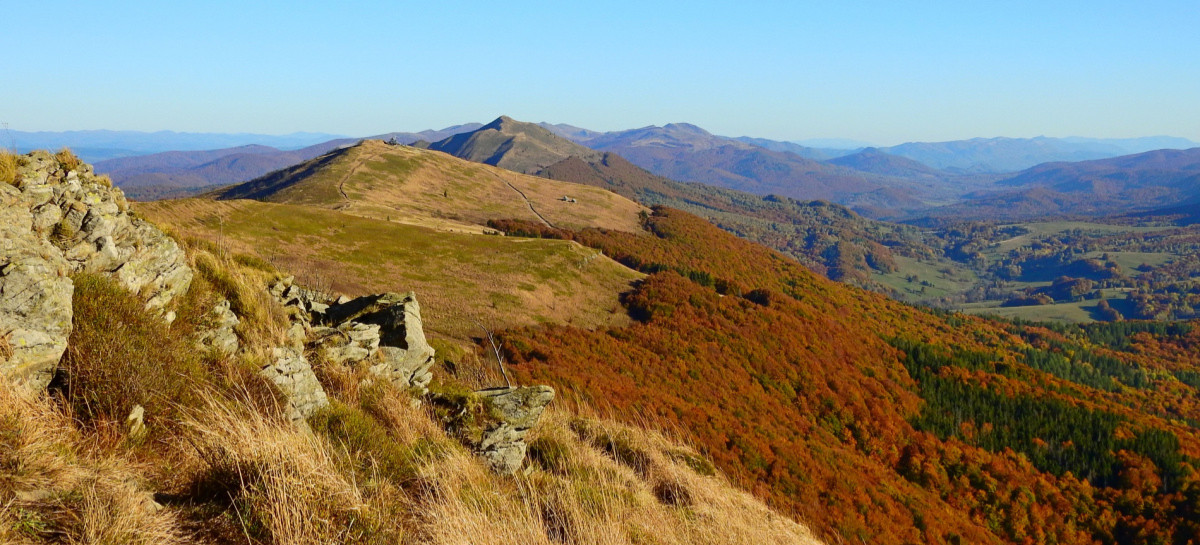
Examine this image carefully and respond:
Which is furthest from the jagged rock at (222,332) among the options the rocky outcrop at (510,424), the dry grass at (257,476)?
the rocky outcrop at (510,424)

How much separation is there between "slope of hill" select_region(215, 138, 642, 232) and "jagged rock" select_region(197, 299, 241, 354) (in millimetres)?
72688

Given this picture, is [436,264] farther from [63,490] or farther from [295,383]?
[63,490]

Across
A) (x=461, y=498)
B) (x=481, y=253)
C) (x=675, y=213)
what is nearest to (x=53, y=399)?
(x=461, y=498)

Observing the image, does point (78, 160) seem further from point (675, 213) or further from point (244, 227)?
point (675, 213)

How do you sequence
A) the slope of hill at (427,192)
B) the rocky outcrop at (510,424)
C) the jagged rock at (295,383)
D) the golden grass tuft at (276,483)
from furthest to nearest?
the slope of hill at (427,192) < the rocky outcrop at (510,424) < the jagged rock at (295,383) < the golden grass tuft at (276,483)

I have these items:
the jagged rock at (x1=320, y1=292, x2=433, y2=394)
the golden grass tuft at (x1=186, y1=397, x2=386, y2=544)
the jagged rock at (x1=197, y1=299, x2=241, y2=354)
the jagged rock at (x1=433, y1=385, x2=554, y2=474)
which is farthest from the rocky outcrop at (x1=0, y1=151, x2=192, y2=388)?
the jagged rock at (x1=433, y1=385, x2=554, y2=474)

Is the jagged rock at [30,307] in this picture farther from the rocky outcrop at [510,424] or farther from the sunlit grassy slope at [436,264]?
the sunlit grassy slope at [436,264]

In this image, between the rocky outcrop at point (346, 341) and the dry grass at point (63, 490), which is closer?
the dry grass at point (63, 490)

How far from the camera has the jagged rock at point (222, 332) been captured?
Answer: 26.9 ft

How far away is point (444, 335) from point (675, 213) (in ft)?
420

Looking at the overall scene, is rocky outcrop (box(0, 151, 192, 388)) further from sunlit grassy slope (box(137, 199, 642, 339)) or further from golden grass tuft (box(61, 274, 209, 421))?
sunlit grassy slope (box(137, 199, 642, 339))

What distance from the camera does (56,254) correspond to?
24.7ft

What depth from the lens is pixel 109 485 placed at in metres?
4.51

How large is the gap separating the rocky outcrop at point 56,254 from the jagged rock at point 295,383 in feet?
6.73
